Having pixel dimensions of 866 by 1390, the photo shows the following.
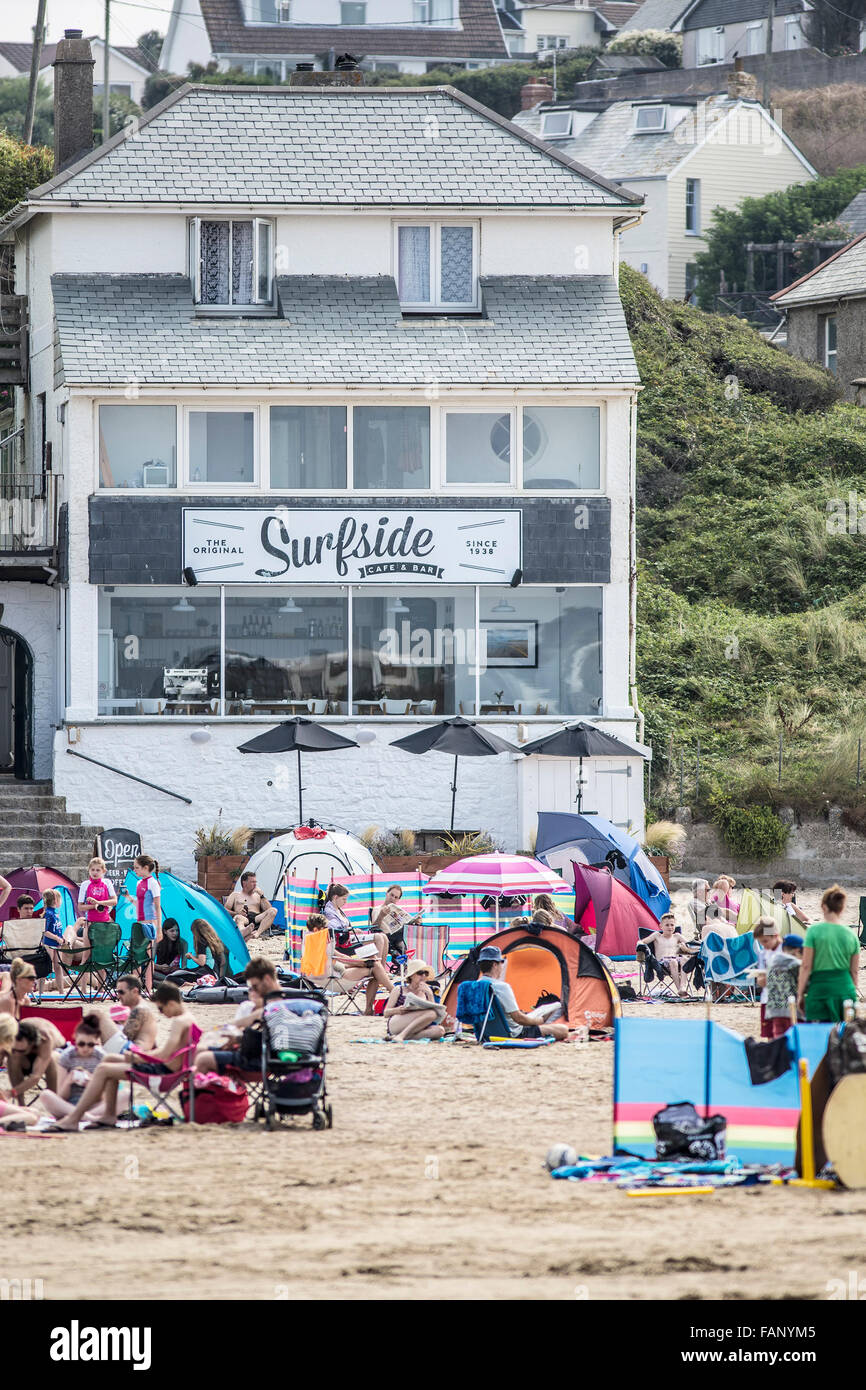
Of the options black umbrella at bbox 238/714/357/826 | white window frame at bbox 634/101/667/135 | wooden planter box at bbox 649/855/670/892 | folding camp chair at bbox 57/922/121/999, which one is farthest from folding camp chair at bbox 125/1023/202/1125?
white window frame at bbox 634/101/667/135

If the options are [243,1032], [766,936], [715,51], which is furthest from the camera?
[715,51]

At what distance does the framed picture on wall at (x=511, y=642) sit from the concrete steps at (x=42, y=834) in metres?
5.99

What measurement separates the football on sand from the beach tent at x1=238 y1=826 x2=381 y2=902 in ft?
37.1

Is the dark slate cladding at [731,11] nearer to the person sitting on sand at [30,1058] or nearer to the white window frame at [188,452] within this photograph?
the white window frame at [188,452]

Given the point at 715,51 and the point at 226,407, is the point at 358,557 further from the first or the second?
the point at 715,51

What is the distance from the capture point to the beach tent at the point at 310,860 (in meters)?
23.4

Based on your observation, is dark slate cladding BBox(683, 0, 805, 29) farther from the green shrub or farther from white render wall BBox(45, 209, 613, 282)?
the green shrub

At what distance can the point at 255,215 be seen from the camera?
28.2m

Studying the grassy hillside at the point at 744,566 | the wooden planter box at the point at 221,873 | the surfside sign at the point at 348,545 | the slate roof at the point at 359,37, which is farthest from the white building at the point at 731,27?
the wooden planter box at the point at 221,873

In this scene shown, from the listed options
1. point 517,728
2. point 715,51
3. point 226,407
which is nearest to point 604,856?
point 517,728

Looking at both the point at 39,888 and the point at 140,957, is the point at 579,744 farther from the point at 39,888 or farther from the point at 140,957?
the point at 140,957

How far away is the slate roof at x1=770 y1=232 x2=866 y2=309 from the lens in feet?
145

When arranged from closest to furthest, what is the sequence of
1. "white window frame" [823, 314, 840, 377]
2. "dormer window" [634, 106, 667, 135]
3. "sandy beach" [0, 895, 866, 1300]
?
"sandy beach" [0, 895, 866, 1300] < "white window frame" [823, 314, 840, 377] < "dormer window" [634, 106, 667, 135]

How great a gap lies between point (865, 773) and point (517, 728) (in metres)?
5.04
